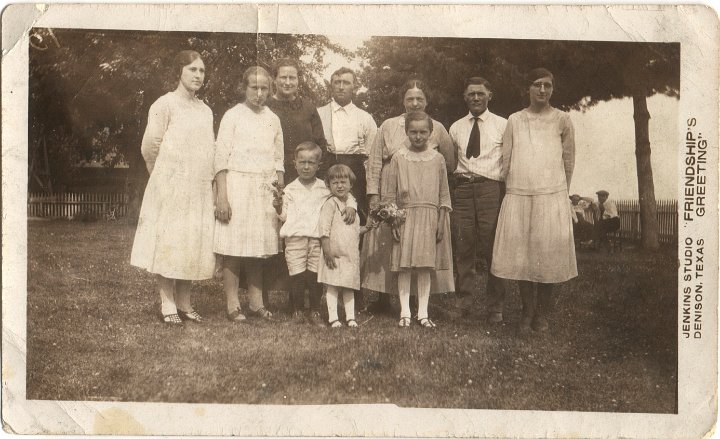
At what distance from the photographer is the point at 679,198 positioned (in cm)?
418

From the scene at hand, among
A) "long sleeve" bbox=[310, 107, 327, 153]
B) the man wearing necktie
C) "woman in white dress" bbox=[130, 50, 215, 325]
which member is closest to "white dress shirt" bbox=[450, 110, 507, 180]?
the man wearing necktie

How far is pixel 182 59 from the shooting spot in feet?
13.8

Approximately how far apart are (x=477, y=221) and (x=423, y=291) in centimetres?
56

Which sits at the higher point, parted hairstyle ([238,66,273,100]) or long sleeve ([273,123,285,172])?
parted hairstyle ([238,66,273,100])

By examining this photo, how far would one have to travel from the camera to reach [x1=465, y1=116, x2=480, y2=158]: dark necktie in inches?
166

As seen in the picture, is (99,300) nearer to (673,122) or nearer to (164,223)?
(164,223)

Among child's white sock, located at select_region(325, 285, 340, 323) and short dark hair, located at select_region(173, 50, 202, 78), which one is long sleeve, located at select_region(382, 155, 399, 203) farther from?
short dark hair, located at select_region(173, 50, 202, 78)

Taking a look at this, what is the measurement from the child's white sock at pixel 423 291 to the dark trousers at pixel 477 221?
23cm

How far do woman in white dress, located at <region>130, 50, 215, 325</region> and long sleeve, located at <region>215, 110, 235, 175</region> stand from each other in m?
0.04

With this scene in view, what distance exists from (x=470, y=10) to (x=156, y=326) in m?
2.78

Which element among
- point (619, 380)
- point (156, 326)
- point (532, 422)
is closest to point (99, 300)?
point (156, 326)

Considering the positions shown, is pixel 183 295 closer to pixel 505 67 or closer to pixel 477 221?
pixel 477 221

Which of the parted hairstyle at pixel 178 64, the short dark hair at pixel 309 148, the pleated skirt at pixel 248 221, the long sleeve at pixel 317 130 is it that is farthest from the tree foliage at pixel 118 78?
the pleated skirt at pixel 248 221

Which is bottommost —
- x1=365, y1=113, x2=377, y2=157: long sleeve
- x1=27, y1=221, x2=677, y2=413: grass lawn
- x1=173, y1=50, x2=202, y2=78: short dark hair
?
x1=27, y1=221, x2=677, y2=413: grass lawn
